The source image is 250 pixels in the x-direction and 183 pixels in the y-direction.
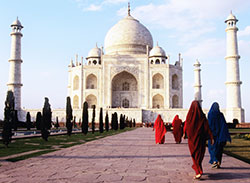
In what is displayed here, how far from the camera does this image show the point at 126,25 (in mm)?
36812

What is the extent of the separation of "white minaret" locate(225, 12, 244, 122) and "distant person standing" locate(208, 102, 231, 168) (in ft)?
74.9

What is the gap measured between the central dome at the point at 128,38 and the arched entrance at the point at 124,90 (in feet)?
10.1

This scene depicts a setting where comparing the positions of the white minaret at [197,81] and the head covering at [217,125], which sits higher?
the white minaret at [197,81]

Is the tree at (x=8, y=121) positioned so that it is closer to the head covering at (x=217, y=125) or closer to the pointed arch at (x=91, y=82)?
Answer: the head covering at (x=217, y=125)

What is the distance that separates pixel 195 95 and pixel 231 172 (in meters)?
30.9

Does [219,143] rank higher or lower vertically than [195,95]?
lower

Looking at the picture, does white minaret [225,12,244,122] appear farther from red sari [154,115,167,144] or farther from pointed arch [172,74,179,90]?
red sari [154,115,167,144]

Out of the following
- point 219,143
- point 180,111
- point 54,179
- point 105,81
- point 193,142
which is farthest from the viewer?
point 105,81

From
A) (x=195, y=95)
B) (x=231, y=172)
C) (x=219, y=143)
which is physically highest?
(x=195, y=95)

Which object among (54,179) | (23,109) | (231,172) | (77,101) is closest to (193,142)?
(231,172)

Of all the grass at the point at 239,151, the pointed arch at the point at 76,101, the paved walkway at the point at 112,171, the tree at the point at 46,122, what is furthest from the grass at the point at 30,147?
the pointed arch at the point at 76,101

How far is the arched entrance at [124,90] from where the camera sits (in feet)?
110

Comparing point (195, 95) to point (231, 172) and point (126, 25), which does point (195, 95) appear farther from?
point (231, 172)

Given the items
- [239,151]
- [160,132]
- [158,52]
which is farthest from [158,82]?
[239,151]
